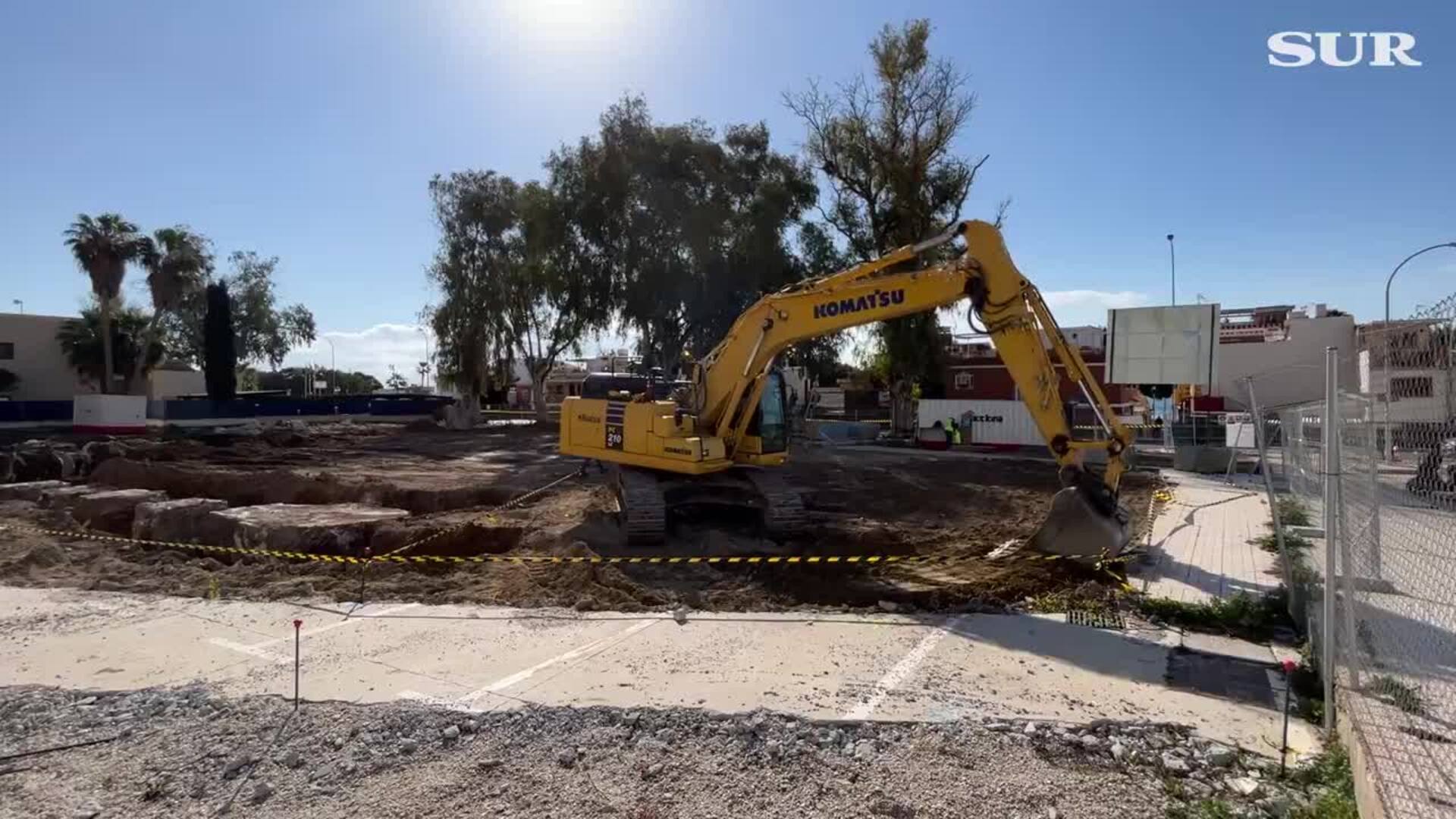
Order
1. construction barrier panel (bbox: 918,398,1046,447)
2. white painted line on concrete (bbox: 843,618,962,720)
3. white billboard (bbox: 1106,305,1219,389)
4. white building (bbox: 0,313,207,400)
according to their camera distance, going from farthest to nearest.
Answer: white building (bbox: 0,313,207,400) < construction barrier panel (bbox: 918,398,1046,447) < white billboard (bbox: 1106,305,1219,389) < white painted line on concrete (bbox: 843,618,962,720)

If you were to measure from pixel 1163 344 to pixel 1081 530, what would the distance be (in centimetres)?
1433

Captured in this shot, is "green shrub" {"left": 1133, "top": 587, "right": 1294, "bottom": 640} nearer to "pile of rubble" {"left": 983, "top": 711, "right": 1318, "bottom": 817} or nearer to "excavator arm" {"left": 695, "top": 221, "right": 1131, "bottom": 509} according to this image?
"excavator arm" {"left": 695, "top": 221, "right": 1131, "bottom": 509}

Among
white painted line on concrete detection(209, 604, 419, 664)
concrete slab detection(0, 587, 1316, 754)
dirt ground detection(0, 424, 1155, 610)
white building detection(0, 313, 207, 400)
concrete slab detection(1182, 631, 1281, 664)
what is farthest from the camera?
Answer: white building detection(0, 313, 207, 400)

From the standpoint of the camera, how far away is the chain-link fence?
12.9ft

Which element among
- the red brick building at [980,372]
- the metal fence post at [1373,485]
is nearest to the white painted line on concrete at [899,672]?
the metal fence post at [1373,485]

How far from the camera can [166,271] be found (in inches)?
1930

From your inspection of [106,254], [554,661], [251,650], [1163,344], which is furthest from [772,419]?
[106,254]

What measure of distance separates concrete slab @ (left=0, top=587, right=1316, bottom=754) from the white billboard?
1612 cm

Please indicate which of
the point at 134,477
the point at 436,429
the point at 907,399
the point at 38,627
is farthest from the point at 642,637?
the point at 436,429

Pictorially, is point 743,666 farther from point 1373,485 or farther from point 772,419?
point 772,419

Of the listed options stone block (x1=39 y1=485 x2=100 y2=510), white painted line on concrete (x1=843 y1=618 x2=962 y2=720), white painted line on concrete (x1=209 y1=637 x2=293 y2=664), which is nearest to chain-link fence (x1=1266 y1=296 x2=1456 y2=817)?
white painted line on concrete (x1=843 y1=618 x2=962 y2=720)

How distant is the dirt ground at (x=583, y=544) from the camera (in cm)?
945

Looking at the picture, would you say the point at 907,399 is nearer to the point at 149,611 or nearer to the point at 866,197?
the point at 866,197

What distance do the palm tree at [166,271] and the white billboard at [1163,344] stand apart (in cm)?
5010
